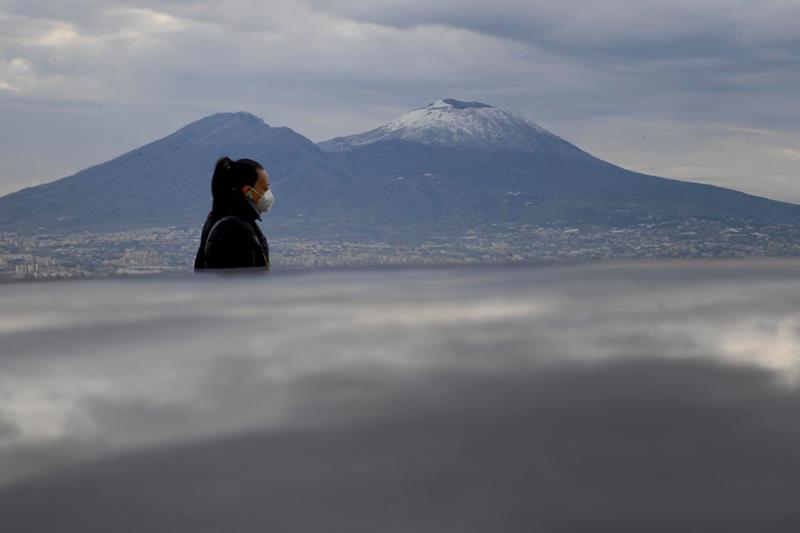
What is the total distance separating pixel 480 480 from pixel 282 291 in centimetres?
225

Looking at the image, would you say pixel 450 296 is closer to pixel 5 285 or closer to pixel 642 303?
pixel 642 303

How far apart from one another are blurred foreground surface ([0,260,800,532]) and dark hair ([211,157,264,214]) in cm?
436

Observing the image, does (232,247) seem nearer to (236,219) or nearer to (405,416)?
(236,219)

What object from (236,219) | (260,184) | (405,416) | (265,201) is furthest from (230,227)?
(405,416)

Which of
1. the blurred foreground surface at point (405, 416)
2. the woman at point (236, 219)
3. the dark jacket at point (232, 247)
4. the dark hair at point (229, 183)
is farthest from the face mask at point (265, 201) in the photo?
the blurred foreground surface at point (405, 416)

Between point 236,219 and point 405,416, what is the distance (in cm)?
521

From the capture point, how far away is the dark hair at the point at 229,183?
751 cm

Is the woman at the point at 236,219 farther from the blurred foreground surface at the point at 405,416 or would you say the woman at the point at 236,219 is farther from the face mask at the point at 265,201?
the blurred foreground surface at the point at 405,416

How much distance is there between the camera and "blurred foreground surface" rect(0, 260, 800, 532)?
1373mm

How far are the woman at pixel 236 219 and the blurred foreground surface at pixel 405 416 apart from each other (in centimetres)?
339

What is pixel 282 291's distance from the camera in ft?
11.9

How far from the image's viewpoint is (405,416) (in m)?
1.79

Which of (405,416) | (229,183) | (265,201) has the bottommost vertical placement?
(405,416)

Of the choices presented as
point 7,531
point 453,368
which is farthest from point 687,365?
point 7,531
